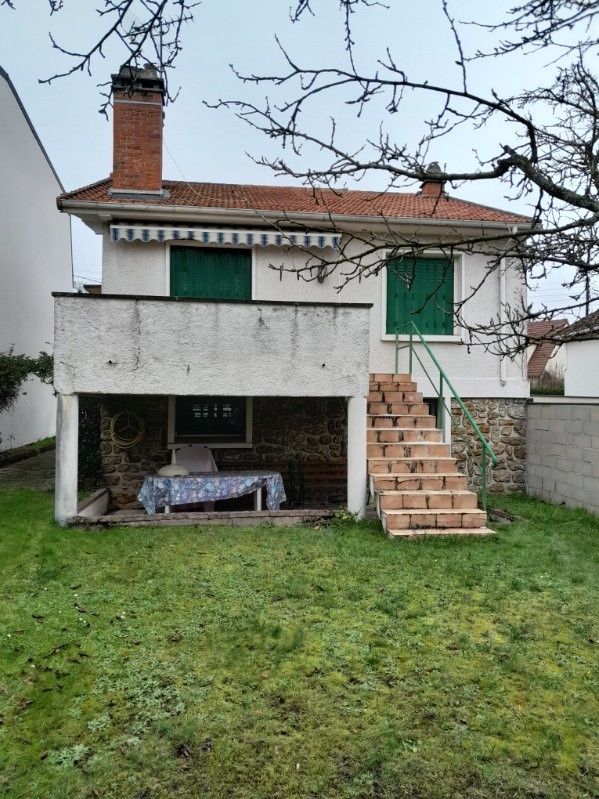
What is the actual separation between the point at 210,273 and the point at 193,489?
20.9 ft

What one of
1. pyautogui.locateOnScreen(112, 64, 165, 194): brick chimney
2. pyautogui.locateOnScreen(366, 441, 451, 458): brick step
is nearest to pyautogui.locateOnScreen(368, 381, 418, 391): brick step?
pyautogui.locateOnScreen(366, 441, 451, 458): brick step

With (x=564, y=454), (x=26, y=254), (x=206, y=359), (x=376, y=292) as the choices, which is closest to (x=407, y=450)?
(x=564, y=454)

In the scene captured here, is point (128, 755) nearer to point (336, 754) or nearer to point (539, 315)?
point (336, 754)

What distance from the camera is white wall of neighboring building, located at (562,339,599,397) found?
30.8 m

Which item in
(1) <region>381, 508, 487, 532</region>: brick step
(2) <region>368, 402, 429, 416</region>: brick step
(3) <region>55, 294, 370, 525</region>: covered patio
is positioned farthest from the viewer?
(2) <region>368, 402, 429, 416</region>: brick step

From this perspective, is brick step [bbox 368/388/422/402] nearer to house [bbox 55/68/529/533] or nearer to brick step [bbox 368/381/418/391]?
house [bbox 55/68/529/533]

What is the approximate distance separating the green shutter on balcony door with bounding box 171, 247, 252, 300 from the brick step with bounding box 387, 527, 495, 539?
8.04 metres

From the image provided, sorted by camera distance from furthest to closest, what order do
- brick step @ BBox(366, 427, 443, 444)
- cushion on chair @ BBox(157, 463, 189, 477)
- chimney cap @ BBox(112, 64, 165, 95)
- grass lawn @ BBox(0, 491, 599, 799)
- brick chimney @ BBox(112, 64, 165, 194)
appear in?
1. brick chimney @ BBox(112, 64, 165, 194)
2. cushion on chair @ BBox(157, 463, 189, 477)
3. brick step @ BBox(366, 427, 443, 444)
4. chimney cap @ BBox(112, 64, 165, 95)
5. grass lawn @ BBox(0, 491, 599, 799)

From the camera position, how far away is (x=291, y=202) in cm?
1608

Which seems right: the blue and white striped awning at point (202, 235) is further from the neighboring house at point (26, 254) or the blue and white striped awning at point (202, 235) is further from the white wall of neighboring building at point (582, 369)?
the white wall of neighboring building at point (582, 369)

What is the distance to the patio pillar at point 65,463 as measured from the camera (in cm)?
1099

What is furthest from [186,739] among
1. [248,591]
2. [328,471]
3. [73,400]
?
[328,471]

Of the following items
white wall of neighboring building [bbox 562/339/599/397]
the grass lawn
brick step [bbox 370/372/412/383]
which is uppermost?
white wall of neighboring building [bbox 562/339/599/397]

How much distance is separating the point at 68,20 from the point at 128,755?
608cm
